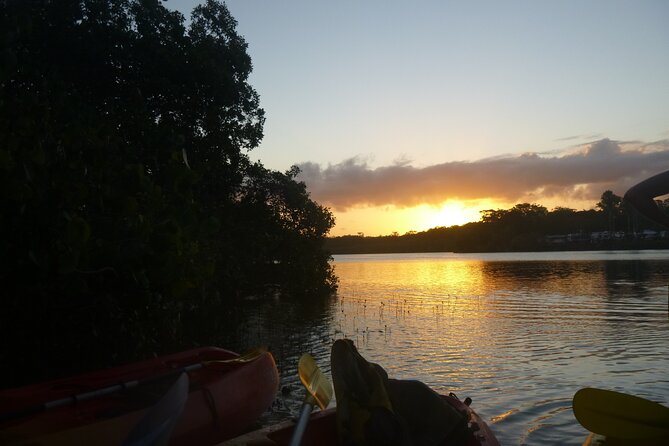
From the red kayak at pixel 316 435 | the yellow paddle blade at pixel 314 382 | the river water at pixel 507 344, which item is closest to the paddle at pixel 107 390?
the red kayak at pixel 316 435

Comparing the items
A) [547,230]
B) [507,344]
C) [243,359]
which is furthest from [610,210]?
[243,359]

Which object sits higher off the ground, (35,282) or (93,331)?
(35,282)

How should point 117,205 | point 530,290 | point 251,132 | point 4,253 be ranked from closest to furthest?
1. point 4,253
2. point 117,205
3. point 251,132
4. point 530,290

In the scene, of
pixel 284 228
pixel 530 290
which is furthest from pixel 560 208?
pixel 284 228

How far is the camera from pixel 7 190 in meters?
5.83

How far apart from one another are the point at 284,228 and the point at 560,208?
124 meters

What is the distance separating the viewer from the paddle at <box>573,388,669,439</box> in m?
1.69

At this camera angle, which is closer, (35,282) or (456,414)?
(456,414)

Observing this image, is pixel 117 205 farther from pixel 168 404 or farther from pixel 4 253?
pixel 168 404

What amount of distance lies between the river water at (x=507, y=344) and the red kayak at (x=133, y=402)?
1.82 meters

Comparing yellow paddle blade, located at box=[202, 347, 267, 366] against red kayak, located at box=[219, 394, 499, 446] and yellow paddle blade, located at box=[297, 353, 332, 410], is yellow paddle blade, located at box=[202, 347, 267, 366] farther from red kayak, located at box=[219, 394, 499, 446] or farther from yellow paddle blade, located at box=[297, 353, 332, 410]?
red kayak, located at box=[219, 394, 499, 446]

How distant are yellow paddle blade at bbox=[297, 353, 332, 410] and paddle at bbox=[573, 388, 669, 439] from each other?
138 inches

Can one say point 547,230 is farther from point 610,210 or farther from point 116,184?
point 116,184

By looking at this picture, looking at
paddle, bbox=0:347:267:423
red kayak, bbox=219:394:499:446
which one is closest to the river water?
paddle, bbox=0:347:267:423
